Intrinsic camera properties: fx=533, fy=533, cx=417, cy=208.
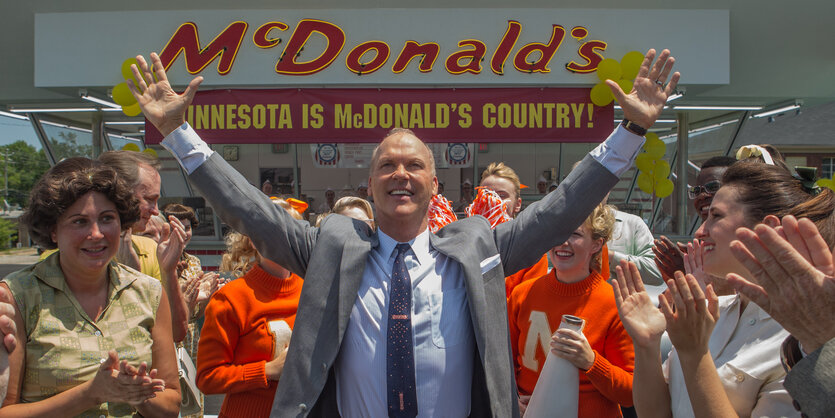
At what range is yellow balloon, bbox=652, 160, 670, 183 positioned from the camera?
23.1 ft

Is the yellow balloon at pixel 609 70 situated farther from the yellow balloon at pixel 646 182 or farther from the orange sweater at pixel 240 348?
the orange sweater at pixel 240 348

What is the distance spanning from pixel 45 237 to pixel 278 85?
20.7 feet

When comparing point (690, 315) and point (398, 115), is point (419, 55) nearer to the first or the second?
point (398, 115)

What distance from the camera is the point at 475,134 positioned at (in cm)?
776

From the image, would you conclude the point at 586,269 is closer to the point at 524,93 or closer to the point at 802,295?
the point at 802,295

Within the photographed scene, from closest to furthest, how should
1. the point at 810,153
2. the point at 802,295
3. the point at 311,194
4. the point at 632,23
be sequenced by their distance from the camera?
the point at 802,295 → the point at 632,23 → the point at 311,194 → the point at 810,153

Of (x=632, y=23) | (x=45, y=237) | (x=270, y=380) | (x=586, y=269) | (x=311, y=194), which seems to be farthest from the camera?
(x=311, y=194)

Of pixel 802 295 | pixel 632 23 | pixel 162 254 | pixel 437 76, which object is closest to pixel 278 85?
pixel 437 76

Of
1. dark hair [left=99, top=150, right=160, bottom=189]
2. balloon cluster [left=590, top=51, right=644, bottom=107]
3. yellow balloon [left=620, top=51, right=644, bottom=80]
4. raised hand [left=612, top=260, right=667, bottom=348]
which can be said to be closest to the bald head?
raised hand [left=612, top=260, right=667, bottom=348]

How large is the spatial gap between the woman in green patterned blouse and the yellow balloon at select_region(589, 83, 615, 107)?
265 inches

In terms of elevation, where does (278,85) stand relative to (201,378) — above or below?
above

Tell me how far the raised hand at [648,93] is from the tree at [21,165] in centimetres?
5225

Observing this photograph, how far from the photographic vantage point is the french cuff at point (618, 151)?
1.72 m

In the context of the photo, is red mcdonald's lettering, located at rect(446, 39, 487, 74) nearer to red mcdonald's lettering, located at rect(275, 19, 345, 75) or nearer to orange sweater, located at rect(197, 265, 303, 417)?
red mcdonald's lettering, located at rect(275, 19, 345, 75)
